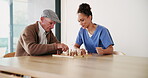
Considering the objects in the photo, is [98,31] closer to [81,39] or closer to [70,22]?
[81,39]

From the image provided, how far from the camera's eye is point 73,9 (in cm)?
376

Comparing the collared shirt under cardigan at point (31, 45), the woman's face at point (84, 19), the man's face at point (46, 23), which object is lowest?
the collared shirt under cardigan at point (31, 45)

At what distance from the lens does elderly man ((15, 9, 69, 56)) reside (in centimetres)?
168

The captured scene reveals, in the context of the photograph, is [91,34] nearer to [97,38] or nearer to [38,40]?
[97,38]

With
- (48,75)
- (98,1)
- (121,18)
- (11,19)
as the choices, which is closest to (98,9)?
(98,1)

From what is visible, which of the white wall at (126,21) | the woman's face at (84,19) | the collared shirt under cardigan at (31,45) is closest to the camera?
the collared shirt under cardigan at (31,45)

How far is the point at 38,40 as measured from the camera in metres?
1.89

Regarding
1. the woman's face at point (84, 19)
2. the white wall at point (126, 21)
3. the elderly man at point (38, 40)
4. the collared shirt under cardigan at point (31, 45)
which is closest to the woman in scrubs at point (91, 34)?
the woman's face at point (84, 19)

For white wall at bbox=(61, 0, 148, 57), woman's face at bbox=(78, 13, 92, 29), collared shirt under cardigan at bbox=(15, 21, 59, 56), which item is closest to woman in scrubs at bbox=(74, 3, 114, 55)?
woman's face at bbox=(78, 13, 92, 29)

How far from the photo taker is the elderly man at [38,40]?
66.2 inches

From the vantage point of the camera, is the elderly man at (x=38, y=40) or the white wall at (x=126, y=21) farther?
the white wall at (x=126, y=21)

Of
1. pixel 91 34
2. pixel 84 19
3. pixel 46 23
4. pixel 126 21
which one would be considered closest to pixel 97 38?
pixel 91 34

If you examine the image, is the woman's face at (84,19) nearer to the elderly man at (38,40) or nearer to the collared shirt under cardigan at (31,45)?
the elderly man at (38,40)

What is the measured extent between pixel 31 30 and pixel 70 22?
2.09 m
